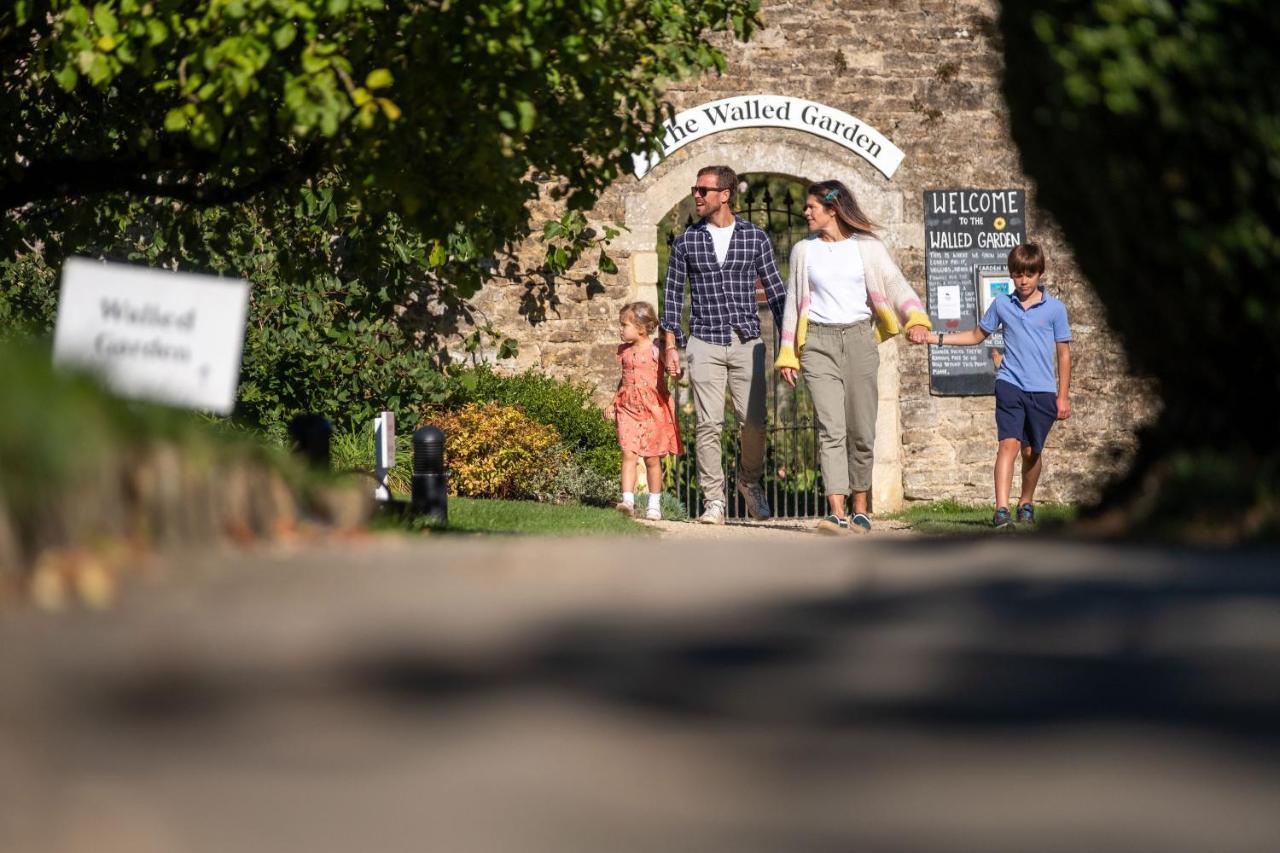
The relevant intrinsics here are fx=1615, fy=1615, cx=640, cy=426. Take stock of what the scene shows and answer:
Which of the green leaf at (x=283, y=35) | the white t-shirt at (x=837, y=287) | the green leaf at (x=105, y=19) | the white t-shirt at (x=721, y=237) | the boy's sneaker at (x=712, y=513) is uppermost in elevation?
the green leaf at (x=105, y=19)

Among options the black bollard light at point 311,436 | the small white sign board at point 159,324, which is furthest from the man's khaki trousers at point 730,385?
the small white sign board at point 159,324

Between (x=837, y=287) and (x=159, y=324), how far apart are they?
5141 millimetres

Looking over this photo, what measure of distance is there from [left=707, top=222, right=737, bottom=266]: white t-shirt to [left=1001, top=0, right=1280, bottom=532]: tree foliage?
21.2 ft

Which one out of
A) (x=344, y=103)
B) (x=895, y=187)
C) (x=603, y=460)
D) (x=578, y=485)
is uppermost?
(x=895, y=187)

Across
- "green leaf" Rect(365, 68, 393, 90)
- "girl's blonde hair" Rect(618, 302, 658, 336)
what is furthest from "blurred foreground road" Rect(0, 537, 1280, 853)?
"girl's blonde hair" Rect(618, 302, 658, 336)

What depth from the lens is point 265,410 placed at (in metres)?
12.3

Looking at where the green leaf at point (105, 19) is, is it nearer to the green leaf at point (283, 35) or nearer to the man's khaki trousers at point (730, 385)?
the green leaf at point (283, 35)

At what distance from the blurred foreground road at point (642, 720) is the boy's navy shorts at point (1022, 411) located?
6745 mm

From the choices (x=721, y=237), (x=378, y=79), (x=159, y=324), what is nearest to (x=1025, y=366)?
(x=721, y=237)

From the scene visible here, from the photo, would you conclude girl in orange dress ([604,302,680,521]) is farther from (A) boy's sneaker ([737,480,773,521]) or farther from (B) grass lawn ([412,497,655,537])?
(A) boy's sneaker ([737,480,773,521])

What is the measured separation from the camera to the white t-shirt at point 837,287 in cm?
888

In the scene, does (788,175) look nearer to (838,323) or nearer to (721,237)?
(721,237)

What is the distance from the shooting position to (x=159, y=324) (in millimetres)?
4344

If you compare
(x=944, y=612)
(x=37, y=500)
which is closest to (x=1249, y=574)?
(x=944, y=612)
